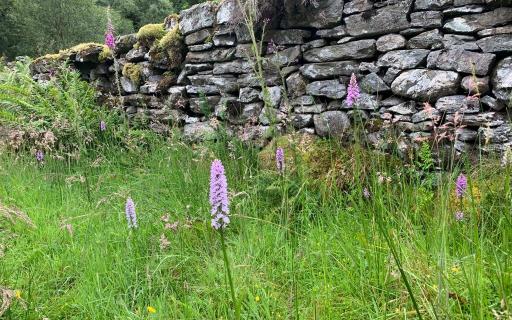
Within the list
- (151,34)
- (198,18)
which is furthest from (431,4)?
(151,34)

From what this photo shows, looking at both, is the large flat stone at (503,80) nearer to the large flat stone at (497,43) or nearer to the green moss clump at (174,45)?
the large flat stone at (497,43)

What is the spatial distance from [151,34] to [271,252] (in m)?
4.07

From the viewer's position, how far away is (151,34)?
18.5 feet

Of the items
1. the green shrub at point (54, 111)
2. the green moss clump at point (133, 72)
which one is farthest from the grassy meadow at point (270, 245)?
the green moss clump at point (133, 72)

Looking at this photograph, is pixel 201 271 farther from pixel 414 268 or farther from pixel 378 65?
pixel 378 65

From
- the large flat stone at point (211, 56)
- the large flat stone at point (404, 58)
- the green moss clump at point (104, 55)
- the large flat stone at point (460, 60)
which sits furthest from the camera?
the green moss clump at point (104, 55)

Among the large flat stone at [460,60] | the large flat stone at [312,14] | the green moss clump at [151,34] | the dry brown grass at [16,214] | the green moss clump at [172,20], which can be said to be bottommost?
the dry brown grass at [16,214]

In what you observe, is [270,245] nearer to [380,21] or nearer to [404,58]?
[404,58]

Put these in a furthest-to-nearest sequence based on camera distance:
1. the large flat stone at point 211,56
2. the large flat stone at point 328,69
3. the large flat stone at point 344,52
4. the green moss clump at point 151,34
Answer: the green moss clump at point 151,34 → the large flat stone at point 211,56 → the large flat stone at point 328,69 → the large flat stone at point 344,52

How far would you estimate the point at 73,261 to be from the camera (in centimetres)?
281

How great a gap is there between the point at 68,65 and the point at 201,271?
17.8 feet

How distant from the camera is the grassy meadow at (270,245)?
175cm

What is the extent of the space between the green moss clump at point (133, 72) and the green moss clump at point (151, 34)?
35cm

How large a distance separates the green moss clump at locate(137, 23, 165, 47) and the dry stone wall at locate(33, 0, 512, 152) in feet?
0.30
